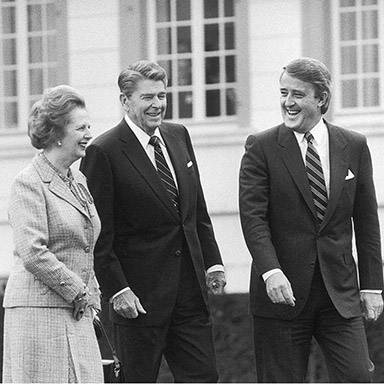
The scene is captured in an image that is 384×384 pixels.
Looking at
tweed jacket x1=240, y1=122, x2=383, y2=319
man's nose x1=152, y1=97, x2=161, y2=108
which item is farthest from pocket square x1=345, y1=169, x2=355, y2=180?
man's nose x1=152, y1=97, x2=161, y2=108

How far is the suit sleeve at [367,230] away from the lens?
743cm

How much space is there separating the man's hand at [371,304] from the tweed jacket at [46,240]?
5.05ft

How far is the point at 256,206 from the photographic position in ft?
23.8

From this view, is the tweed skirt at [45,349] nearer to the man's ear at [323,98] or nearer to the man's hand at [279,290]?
the man's hand at [279,290]

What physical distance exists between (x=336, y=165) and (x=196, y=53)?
28.6 feet

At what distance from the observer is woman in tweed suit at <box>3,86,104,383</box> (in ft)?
21.6

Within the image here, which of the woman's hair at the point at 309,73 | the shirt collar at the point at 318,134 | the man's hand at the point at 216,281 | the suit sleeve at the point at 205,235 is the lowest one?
the man's hand at the point at 216,281

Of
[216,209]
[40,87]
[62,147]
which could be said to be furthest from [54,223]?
[40,87]

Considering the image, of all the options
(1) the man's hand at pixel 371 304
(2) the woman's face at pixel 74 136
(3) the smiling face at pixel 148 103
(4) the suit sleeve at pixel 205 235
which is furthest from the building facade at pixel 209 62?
(2) the woman's face at pixel 74 136

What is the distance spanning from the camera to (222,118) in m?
15.8

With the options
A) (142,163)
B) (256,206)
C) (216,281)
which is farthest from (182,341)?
(142,163)

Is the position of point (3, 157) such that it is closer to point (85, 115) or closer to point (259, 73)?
point (259, 73)

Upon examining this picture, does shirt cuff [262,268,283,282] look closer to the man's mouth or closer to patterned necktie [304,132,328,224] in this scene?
patterned necktie [304,132,328,224]

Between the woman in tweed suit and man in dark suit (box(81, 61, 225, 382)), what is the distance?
587 millimetres
